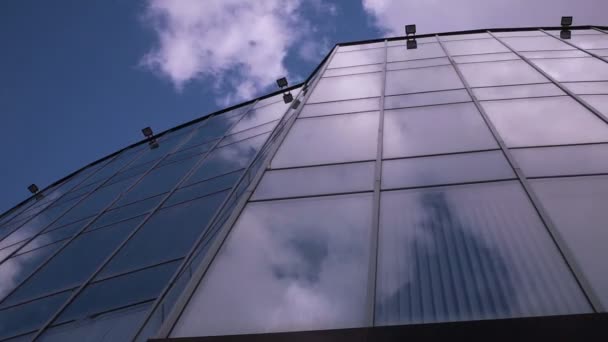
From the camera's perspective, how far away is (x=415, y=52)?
55.1 feet

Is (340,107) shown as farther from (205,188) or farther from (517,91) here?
(517,91)

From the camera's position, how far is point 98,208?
1437 cm

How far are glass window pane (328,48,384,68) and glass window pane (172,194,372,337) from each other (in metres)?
10.1

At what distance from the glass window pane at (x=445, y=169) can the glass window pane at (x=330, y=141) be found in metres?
0.79

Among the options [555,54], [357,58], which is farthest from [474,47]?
[357,58]

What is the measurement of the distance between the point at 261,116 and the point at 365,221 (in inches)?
442

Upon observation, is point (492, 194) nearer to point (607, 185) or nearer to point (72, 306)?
point (607, 185)

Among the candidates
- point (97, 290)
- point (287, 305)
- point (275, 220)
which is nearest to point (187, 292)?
point (287, 305)

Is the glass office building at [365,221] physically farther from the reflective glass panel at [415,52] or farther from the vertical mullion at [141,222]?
the reflective glass panel at [415,52]

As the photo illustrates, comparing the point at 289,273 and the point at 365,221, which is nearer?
the point at 289,273

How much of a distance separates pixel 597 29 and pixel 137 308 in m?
18.5

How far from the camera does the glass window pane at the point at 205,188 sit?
11.4 metres

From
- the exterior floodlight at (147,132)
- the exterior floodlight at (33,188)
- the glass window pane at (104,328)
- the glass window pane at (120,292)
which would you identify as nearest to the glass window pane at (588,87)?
the glass window pane at (120,292)

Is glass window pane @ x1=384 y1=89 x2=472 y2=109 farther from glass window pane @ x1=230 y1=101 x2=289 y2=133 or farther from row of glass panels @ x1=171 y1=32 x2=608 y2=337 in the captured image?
glass window pane @ x1=230 y1=101 x2=289 y2=133
